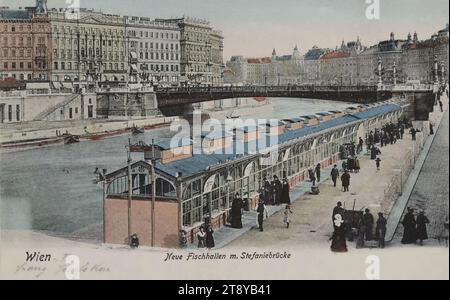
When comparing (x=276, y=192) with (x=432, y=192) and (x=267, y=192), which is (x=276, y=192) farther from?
(x=432, y=192)

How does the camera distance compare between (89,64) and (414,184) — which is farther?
(89,64)

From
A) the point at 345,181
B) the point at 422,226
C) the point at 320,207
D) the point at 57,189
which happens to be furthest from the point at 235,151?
the point at 57,189

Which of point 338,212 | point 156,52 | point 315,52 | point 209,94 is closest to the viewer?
point 338,212

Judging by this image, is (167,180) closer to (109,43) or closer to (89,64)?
(109,43)

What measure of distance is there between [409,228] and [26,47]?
14400 mm

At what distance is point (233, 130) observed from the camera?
9.59m

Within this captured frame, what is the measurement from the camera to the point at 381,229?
7402 millimetres

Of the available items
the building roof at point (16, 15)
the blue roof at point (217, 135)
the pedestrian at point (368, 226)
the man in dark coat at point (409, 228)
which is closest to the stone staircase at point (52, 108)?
the building roof at point (16, 15)

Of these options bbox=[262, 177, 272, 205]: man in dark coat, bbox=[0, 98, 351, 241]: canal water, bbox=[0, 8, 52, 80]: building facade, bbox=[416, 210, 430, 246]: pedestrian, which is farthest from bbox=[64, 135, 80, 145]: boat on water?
bbox=[416, 210, 430, 246]: pedestrian

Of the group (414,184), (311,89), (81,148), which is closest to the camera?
(414,184)

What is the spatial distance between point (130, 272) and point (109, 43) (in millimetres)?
12924

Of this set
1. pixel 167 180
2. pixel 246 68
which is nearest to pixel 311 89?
pixel 246 68

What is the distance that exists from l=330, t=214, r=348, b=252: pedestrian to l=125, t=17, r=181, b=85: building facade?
7917 mm
